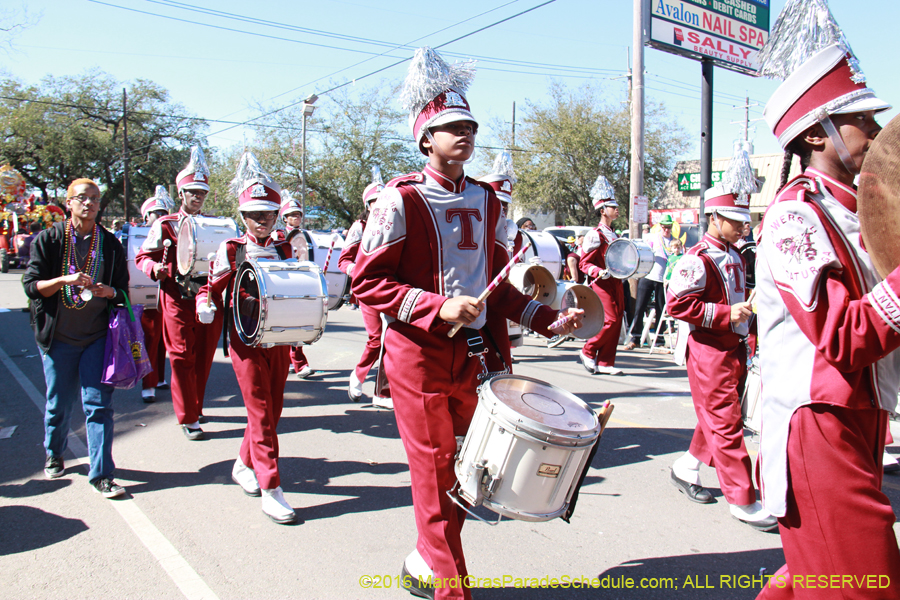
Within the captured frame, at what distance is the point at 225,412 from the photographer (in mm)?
6742

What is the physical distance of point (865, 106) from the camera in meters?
2.09

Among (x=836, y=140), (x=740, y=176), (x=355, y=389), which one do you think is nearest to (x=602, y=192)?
(x=740, y=176)

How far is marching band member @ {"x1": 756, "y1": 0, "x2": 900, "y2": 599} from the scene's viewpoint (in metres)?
1.92

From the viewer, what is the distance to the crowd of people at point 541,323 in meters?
1.99

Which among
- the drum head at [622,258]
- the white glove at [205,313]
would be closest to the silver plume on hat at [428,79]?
the white glove at [205,313]

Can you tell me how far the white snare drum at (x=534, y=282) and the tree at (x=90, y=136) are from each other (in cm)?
4474

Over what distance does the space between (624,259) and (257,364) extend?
18.9 feet

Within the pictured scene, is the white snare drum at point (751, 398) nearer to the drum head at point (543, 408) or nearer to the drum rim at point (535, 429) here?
the drum head at point (543, 408)

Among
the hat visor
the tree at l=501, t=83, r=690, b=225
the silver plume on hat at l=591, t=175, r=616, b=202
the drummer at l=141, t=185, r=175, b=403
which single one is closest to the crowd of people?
the hat visor

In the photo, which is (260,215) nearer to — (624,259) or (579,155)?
(624,259)

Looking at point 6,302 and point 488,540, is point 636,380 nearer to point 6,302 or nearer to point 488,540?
point 488,540

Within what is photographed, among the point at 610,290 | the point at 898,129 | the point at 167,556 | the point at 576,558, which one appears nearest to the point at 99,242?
the point at 167,556

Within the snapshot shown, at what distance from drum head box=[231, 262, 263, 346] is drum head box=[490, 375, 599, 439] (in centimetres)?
202

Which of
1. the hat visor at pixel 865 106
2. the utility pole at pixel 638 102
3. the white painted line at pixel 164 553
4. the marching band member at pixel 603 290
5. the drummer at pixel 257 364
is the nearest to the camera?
the hat visor at pixel 865 106
